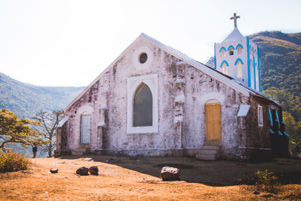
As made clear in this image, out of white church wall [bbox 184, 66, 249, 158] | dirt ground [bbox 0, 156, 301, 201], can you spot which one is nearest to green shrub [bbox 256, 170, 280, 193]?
dirt ground [bbox 0, 156, 301, 201]

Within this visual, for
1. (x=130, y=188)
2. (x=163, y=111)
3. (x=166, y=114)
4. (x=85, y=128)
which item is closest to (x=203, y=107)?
(x=166, y=114)

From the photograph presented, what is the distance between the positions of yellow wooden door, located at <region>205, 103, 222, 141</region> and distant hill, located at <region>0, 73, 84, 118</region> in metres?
77.0

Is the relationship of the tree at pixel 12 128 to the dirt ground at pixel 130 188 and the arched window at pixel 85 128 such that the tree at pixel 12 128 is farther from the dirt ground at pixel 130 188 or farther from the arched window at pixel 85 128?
the dirt ground at pixel 130 188

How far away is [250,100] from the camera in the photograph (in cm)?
1577

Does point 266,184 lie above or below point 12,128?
below

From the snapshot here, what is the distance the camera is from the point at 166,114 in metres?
17.8

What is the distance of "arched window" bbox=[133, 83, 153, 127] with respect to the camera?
61.1 ft

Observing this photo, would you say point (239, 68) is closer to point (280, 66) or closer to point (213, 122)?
point (213, 122)

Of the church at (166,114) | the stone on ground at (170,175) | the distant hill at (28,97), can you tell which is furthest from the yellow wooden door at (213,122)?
the distant hill at (28,97)

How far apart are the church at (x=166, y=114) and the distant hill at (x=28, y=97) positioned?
70.1 meters

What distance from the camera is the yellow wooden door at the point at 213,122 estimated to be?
1631 cm

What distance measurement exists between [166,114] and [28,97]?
92.5 meters

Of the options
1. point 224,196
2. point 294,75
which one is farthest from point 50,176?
point 294,75

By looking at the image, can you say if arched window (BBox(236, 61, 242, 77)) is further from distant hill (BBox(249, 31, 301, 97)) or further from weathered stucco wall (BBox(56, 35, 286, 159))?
distant hill (BBox(249, 31, 301, 97))
